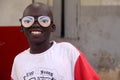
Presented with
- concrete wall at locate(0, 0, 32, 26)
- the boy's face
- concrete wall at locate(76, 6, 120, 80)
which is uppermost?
the boy's face

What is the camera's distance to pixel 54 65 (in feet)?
6.48

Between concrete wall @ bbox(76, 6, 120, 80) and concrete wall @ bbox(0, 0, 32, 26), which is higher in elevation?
concrete wall @ bbox(0, 0, 32, 26)

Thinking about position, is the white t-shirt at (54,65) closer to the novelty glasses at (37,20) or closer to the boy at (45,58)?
the boy at (45,58)

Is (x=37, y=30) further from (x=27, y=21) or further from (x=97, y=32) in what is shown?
(x=97, y=32)

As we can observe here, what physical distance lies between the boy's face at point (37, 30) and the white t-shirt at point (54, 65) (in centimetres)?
9

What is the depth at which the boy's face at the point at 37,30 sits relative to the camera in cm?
203

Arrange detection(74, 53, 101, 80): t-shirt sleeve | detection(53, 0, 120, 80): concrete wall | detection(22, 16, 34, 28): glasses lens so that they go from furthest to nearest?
detection(53, 0, 120, 80): concrete wall < detection(22, 16, 34, 28): glasses lens < detection(74, 53, 101, 80): t-shirt sleeve

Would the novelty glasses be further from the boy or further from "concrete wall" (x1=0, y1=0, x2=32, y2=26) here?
"concrete wall" (x1=0, y1=0, x2=32, y2=26)

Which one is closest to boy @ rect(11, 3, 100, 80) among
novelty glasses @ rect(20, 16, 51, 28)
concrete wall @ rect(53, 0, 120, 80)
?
novelty glasses @ rect(20, 16, 51, 28)

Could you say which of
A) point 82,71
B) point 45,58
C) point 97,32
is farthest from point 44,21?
point 97,32

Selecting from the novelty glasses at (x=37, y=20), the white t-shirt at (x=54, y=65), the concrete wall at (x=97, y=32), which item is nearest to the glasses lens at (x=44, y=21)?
the novelty glasses at (x=37, y=20)

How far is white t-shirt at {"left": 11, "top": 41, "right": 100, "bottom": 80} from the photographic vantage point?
6.40ft

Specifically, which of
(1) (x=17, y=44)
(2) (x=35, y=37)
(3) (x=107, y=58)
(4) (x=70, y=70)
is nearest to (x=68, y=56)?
(4) (x=70, y=70)

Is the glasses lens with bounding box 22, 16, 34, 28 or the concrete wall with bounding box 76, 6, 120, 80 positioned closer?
the glasses lens with bounding box 22, 16, 34, 28
